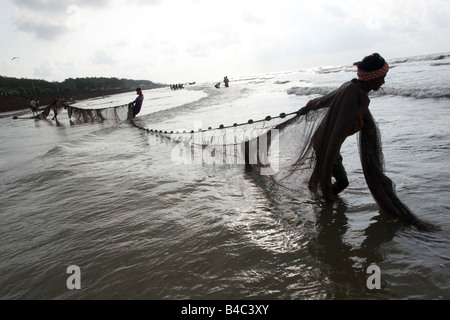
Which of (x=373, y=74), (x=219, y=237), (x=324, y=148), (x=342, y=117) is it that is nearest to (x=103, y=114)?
(x=219, y=237)

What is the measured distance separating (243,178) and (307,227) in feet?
6.56

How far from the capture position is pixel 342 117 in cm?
297

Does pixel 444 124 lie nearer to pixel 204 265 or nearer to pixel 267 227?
pixel 267 227

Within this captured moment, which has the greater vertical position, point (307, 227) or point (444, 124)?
point (444, 124)

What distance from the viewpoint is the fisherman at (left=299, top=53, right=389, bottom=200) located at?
9.35 feet

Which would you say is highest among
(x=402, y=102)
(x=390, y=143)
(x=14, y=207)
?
(x=402, y=102)

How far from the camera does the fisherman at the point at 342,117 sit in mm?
2850

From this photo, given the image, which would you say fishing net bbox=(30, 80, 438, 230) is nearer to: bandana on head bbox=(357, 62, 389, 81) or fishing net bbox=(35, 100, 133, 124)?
bandana on head bbox=(357, 62, 389, 81)

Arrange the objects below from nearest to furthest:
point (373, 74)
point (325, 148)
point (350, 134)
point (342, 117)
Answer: point (373, 74), point (342, 117), point (350, 134), point (325, 148)

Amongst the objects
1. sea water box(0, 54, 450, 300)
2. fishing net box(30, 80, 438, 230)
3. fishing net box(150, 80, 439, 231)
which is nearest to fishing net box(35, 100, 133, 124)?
sea water box(0, 54, 450, 300)

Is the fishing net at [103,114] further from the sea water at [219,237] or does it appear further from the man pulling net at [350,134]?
the man pulling net at [350,134]

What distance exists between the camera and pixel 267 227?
10.6 feet

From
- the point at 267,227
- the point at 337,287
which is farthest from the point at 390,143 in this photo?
the point at 337,287

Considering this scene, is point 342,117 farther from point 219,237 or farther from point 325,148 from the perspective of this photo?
point 219,237
